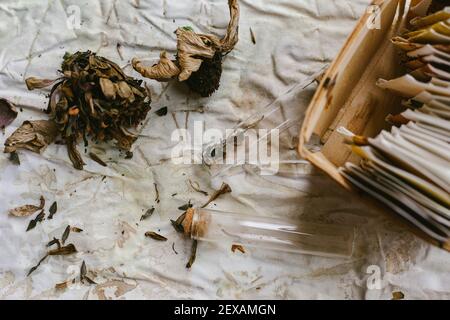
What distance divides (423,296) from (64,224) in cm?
75

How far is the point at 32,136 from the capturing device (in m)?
1.03

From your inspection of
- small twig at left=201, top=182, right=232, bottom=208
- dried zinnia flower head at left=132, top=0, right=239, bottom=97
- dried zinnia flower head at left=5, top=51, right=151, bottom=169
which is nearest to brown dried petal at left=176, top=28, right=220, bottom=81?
dried zinnia flower head at left=132, top=0, right=239, bottom=97

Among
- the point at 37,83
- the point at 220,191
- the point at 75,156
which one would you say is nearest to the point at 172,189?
the point at 220,191

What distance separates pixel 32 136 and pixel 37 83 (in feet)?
0.36

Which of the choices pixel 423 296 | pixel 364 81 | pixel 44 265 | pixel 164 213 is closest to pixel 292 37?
pixel 364 81

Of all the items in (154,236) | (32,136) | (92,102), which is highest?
(92,102)

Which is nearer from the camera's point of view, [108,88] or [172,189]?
[108,88]

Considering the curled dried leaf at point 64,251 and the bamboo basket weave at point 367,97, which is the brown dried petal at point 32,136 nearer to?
the curled dried leaf at point 64,251

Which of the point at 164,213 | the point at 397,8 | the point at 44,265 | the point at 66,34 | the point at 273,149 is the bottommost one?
the point at 44,265

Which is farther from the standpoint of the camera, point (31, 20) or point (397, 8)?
point (31, 20)

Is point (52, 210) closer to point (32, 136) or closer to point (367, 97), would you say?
point (32, 136)

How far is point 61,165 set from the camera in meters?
1.07

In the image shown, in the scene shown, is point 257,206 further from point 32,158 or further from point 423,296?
point 32,158

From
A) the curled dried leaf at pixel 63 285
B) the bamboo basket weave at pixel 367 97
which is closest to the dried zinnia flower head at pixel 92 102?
the curled dried leaf at pixel 63 285
